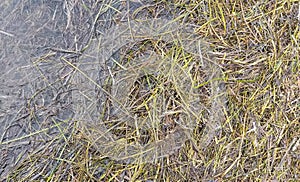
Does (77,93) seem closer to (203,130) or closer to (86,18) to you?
(86,18)

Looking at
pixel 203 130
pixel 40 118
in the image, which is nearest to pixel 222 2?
pixel 203 130

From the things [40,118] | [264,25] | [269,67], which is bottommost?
[40,118]

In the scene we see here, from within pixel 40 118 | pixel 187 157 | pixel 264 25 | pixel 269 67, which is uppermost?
pixel 264 25

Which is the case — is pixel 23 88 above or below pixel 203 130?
above

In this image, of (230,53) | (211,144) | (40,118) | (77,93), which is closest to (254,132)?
(211,144)

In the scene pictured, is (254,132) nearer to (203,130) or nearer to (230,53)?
(203,130)

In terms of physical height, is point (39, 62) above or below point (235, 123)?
above
